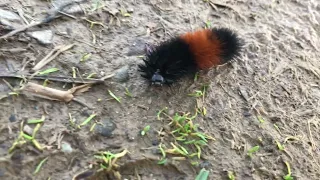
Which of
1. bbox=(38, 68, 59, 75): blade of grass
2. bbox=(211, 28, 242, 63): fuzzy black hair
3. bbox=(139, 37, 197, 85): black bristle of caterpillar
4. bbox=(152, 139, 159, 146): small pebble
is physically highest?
bbox=(211, 28, 242, 63): fuzzy black hair

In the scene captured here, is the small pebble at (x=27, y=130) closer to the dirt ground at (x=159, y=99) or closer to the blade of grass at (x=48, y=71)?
the dirt ground at (x=159, y=99)

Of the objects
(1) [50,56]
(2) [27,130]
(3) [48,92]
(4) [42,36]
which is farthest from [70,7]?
(2) [27,130]

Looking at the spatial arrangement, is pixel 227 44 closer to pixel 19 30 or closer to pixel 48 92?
pixel 48 92

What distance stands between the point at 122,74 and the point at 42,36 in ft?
1.53

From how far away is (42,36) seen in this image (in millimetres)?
2428

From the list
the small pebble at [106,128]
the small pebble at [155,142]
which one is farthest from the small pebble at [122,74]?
the small pebble at [155,142]

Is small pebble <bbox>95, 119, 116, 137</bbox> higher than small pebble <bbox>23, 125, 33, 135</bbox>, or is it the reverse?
small pebble <bbox>95, 119, 116, 137</bbox>

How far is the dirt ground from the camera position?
81.4 inches

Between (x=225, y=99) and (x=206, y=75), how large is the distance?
0.59 feet

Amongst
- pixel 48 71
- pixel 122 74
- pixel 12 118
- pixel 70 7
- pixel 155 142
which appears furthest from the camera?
pixel 70 7

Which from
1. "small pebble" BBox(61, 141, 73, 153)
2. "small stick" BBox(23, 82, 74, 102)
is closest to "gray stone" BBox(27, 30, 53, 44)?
"small stick" BBox(23, 82, 74, 102)

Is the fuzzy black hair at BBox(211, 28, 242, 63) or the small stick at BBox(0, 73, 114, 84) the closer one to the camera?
the small stick at BBox(0, 73, 114, 84)

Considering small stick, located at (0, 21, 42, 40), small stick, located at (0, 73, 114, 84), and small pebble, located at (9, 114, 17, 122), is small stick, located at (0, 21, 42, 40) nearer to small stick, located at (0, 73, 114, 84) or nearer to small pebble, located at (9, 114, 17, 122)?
small stick, located at (0, 73, 114, 84)

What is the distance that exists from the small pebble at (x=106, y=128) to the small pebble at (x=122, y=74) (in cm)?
27
